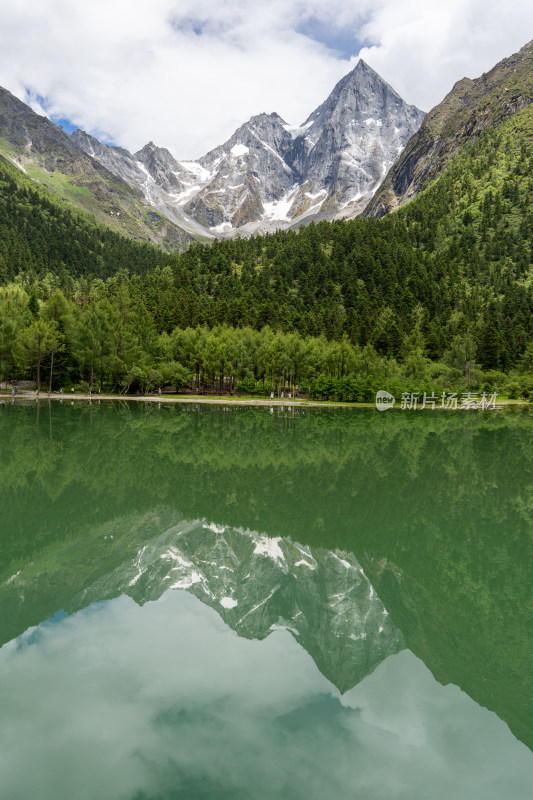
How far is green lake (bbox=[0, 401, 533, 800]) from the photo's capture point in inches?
269

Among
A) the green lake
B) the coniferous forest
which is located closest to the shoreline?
the coniferous forest

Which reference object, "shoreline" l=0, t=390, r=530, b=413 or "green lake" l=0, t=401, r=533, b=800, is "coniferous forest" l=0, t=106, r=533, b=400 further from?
"green lake" l=0, t=401, r=533, b=800

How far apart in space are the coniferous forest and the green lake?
2899 inches

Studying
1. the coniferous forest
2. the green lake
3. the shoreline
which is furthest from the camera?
the coniferous forest

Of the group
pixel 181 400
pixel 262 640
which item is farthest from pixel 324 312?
pixel 262 640

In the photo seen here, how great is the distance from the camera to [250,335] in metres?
108

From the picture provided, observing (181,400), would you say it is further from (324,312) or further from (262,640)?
(262,640)

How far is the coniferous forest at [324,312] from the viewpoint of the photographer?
93.4m

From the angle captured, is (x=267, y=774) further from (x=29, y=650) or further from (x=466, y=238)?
(x=466, y=238)

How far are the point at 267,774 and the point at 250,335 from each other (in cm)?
A: 10340

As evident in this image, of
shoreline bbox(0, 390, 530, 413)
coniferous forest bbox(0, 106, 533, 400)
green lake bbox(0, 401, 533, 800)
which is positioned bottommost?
shoreline bbox(0, 390, 530, 413)

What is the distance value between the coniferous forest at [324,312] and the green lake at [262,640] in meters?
73.6

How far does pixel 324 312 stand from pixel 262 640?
442 feet

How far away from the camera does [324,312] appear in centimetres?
14088
